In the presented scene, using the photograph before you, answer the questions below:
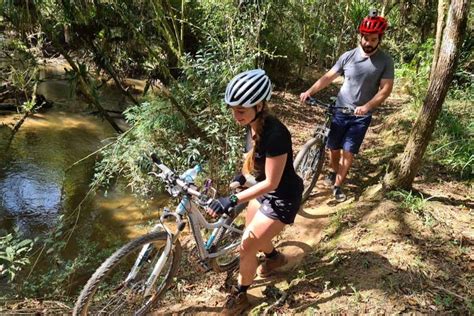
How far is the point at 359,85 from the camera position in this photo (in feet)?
14.9

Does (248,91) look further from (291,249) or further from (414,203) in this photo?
(414,203)

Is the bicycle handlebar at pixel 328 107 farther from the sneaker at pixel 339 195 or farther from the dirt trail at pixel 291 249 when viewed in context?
the dirt trail at pixel 291 249

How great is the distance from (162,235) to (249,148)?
950 millimetres

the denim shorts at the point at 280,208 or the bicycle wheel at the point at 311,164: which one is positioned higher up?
the denim shorts at the point at 280,208

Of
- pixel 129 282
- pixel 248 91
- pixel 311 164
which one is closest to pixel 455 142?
pixel 311 164

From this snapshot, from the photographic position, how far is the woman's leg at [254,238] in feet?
10.4

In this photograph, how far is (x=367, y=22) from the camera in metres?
4.16

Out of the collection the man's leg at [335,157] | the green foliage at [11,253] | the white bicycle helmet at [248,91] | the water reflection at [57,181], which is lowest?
the water reflection at [57,181]

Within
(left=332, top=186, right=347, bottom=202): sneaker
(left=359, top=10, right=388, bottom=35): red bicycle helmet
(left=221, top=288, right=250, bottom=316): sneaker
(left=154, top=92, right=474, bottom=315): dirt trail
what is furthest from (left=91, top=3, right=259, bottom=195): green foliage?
(left=221, top=288, right=250, bottom=316): sneaker

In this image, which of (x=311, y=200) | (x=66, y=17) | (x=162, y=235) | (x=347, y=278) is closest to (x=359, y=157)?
(x=311, y=200)

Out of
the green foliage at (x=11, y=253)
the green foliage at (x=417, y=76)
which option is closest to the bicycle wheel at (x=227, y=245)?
the green foliage at (x=11, y=253)

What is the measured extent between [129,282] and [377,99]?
10.2ft

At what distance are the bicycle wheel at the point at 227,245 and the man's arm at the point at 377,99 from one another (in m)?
1.67

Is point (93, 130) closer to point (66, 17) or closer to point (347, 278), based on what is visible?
point (66, 17)
